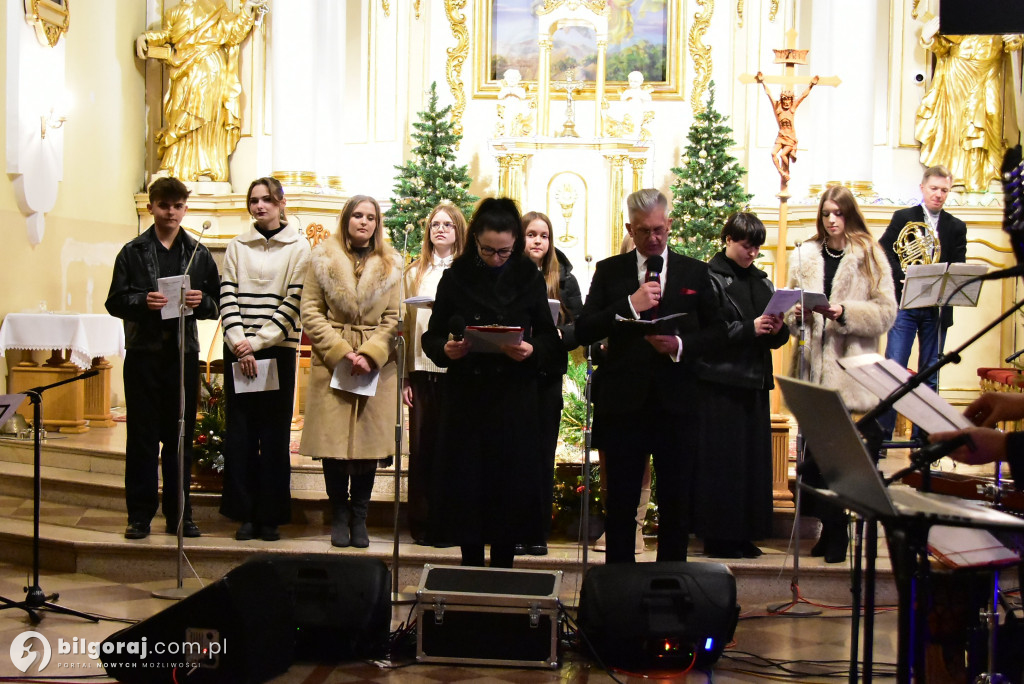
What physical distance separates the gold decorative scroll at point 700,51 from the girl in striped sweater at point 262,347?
6610 millimetres

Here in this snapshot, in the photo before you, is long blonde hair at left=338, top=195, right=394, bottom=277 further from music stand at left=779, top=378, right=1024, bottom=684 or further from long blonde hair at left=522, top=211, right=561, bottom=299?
music stand at left=779, top=378, right=1024, bottom=684

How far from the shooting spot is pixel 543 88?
1066 cm

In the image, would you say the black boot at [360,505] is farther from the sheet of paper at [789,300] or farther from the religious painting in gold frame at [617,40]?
the religious painting in gold frame at [617,40]

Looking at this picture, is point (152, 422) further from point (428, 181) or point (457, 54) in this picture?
point (457, 54)

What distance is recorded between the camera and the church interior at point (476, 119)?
29.0 ft

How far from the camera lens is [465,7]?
11242 millimetres

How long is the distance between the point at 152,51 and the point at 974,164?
7.75 metres

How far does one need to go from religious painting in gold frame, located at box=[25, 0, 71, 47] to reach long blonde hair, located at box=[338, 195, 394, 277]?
16.3 feet

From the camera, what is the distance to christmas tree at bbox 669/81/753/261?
32.3 feet

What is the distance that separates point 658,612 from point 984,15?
2317mm

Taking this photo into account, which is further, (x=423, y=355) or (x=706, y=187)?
(x=706, y=187)

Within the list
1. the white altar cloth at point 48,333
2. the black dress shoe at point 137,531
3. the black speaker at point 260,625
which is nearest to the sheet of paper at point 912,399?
the black speaker at point 260,625

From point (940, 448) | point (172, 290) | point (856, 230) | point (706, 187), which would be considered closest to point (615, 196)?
point (706, 187)

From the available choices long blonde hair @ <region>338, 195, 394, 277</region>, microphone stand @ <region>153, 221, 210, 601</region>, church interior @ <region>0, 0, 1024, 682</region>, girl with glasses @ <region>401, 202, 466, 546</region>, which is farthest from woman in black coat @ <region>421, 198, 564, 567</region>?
church interior @ <region>0, 0, 1024, 682</region>
